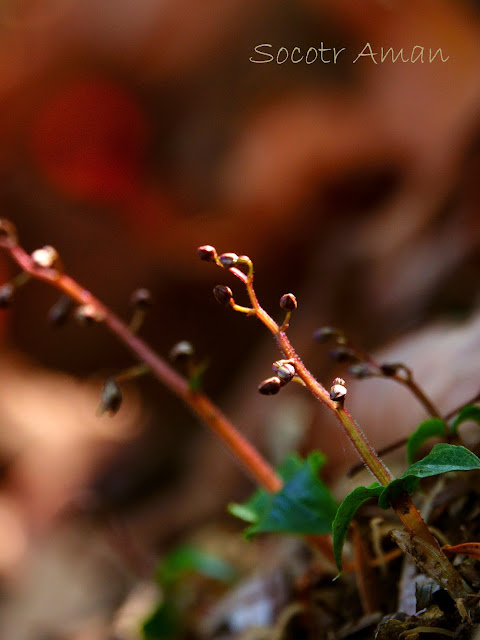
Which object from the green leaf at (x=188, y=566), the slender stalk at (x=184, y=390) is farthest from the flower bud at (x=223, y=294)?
the green leaf at (x=188, y=566)

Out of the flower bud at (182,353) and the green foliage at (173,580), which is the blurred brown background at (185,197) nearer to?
the green foliage at (173,580)

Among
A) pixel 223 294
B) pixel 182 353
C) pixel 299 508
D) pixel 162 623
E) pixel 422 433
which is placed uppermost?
pixel 223 294

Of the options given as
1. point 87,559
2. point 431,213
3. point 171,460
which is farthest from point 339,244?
point 87,559

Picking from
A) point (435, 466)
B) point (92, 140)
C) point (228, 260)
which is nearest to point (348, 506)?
point (435, 466)

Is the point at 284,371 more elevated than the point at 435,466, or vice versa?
the point at 284,371

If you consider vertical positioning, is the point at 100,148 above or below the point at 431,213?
above

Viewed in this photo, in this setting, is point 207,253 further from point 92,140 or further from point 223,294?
point 92,140

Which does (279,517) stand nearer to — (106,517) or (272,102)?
(106,517)
